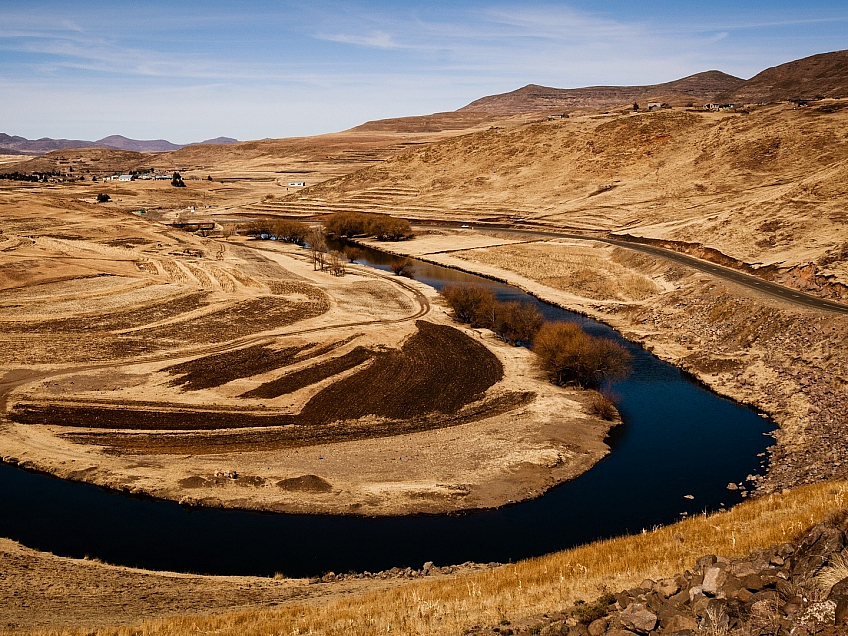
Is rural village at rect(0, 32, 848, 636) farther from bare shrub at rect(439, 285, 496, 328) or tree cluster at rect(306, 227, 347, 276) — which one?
tree cluster at rect(306, 227, 347, 276)

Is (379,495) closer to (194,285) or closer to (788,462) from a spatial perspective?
(788,462)

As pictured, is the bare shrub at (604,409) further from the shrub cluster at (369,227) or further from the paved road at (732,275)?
the shrub cluster at (369,227)

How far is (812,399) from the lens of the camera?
43.5 meters

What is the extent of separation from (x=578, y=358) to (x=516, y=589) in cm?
3064

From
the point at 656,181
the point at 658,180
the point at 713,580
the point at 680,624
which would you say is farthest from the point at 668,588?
the point at 658,180

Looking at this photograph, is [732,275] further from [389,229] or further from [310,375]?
[389,229]

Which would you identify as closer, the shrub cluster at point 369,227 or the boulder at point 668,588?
the boulder at point 668,588

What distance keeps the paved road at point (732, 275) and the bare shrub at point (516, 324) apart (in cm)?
2190

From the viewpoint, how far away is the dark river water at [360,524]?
2905 cm

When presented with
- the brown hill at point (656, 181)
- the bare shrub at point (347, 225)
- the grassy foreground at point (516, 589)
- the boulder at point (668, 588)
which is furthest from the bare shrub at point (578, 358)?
the bare shrub at point (347, 225)

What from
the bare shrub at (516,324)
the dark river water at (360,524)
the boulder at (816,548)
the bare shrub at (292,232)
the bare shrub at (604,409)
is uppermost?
the bare shrub at (292,232)

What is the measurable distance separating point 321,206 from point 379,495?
129248mm

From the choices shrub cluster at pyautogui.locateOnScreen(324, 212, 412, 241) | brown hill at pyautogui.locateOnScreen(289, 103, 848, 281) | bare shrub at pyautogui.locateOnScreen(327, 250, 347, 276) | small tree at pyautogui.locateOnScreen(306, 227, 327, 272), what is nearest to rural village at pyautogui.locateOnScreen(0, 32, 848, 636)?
brown hill at pyautogui.locateOnScreen(289, 103, 848, 281)

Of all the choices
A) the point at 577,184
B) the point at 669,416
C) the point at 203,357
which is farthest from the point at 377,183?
the point at 669,416
